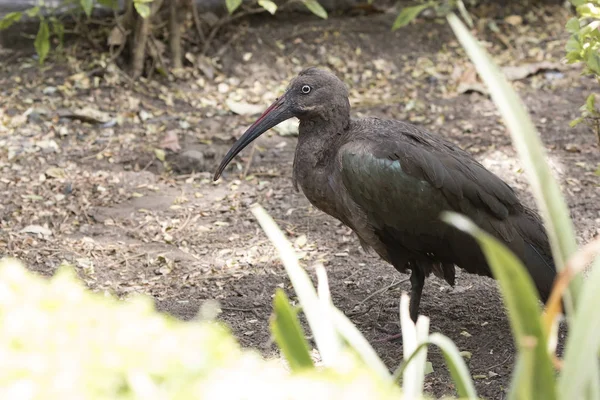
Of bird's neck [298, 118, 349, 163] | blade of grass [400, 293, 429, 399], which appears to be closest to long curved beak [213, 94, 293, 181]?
bird's neck [298, 118, 349, 163]

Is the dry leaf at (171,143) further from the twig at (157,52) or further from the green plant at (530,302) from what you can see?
the green plant at (530,302)

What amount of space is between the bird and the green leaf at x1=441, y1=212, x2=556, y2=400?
197cm

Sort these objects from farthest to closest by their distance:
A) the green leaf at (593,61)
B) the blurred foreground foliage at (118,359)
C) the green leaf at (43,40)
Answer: the green leaf at (43,40) < the green leaf at (593,61) < the blurred foreground foliage at (118,359)

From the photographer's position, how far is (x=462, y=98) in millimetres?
6602

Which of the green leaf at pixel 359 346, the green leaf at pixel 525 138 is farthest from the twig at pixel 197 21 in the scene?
the green leaf at pixel 525 138

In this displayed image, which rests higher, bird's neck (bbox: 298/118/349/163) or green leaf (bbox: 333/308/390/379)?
green leaf (bbox: 333/308/390/379)

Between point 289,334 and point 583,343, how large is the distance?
0.65m

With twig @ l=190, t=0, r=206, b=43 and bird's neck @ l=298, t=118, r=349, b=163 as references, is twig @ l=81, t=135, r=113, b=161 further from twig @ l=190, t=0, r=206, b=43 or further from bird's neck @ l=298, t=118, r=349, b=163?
bird's neck @ l=298, t=118, r=349, b=163

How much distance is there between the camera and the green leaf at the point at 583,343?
62.2 inches

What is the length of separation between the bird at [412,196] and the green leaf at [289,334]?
1870 mm

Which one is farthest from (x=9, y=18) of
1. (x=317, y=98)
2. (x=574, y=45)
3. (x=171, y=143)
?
(x=574, y=45)

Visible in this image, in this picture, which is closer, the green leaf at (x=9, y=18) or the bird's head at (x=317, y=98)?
the bird's head at (x=317, y=98)

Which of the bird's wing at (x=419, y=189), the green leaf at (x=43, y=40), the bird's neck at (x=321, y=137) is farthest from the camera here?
the green leaf at (x=43, y=40)

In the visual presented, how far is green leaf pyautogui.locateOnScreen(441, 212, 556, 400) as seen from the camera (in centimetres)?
156
